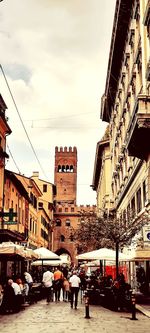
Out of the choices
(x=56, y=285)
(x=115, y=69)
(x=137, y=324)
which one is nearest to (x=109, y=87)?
(x=115, y=69)

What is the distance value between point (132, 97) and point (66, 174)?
320 ft

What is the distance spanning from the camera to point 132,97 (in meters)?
31.1

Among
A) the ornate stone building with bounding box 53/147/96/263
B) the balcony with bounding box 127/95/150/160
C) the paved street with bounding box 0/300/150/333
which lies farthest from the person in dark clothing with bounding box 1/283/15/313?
the ornate stone building with bounding box 53/147/96/263

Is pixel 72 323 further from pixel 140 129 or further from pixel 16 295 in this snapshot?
pixel 140 129

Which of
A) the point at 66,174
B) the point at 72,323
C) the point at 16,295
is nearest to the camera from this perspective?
the point at 72,323

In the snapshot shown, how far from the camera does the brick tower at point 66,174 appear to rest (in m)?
123

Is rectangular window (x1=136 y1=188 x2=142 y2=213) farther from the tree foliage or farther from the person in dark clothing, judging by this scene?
the person in dark clothing

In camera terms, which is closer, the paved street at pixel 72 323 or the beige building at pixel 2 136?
the paved street at pixel 72 323

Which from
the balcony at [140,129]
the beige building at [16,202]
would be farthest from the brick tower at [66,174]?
the balcony at [140,129]

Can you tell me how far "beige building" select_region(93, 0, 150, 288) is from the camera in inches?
888

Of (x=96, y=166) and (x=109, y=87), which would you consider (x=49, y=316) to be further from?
(x=96, y=166)

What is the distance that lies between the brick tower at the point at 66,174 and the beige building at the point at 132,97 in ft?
242

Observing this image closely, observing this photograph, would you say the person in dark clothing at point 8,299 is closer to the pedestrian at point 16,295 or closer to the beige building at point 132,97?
the pedestrian at point 16,295

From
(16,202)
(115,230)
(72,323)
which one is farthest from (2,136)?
(72,323)
